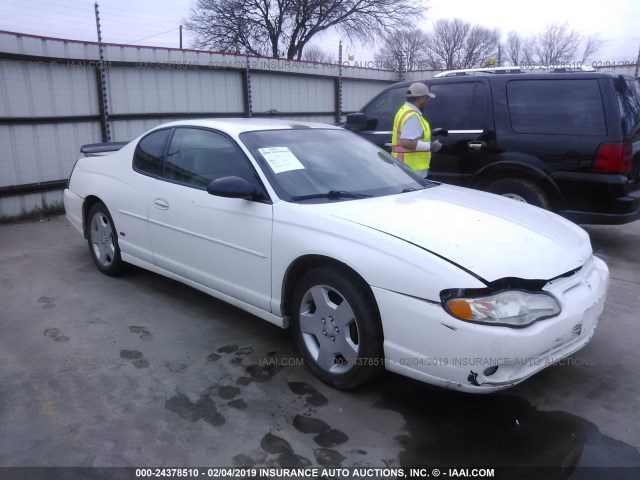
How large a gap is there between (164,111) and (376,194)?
6490 millimetres

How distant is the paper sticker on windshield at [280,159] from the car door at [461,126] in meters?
3.08

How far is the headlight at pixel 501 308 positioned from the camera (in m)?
2.53

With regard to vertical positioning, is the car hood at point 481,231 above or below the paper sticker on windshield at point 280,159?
below

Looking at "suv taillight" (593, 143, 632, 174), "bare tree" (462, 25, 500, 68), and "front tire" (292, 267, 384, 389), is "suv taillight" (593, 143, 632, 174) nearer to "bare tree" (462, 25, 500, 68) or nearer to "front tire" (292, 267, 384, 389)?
"front tire" (292, 267, 384, 389)

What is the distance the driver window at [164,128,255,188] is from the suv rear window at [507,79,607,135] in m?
3.44

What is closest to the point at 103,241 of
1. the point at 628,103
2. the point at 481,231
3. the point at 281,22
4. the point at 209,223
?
the point at 209,223

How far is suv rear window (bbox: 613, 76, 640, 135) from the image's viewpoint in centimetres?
520

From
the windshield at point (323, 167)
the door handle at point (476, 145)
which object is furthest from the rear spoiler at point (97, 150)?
the door handle at point (476, 145)

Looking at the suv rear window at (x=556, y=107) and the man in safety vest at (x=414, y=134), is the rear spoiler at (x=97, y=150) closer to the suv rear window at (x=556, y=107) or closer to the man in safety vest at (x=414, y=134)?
the man in safety vest at (x=414, y=134)

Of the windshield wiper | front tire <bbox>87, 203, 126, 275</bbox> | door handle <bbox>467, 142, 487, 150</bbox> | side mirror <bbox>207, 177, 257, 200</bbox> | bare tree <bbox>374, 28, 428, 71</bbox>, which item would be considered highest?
bare tree <bbox>374, 28, 428, 71</bbox>

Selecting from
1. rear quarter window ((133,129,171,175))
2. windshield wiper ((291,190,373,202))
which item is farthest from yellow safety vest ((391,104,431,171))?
rear quarter window ((133,129,171,175))

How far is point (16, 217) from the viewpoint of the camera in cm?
731

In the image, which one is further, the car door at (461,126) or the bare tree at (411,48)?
the bare tree at (411,48)

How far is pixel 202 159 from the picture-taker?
3994 mm
